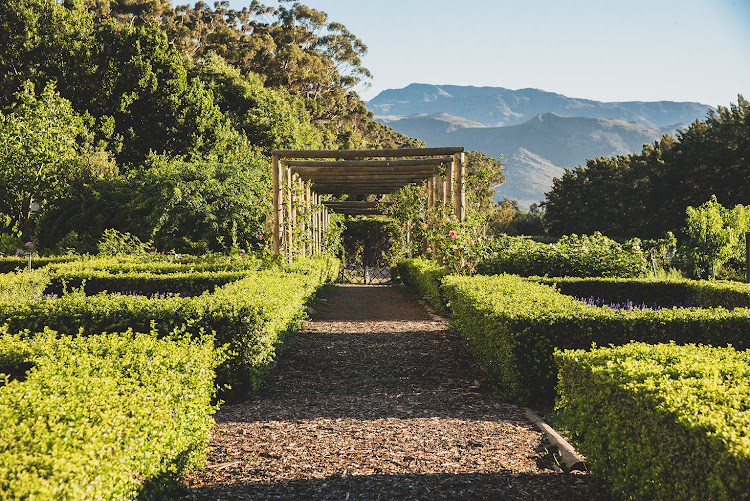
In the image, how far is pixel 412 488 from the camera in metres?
3.17

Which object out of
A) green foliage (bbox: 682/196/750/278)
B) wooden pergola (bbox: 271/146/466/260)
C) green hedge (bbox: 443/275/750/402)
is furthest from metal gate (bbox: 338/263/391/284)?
green hedge (bbox: 443/275/750/402)

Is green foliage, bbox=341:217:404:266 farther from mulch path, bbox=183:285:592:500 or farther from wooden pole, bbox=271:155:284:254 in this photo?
mulch path, bbox=183:285:592:500

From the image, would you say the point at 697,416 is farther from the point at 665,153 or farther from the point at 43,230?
the point at 665,153

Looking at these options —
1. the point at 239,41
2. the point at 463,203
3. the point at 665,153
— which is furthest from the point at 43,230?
the point at 665,153

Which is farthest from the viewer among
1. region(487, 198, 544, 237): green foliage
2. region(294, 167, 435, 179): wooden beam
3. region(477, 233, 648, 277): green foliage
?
region(487, 198, 544, 237): green foliage

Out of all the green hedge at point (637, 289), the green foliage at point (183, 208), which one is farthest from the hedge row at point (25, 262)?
the green hedge at point (637, 289)

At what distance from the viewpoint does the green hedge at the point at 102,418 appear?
205cm

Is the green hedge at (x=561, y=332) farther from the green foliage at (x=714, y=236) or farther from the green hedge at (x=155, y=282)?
the green foliage at (x=714, y=236)

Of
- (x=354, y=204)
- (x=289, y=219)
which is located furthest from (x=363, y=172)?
(x=354, y=204)

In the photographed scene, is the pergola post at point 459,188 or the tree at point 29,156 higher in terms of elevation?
the tree at point 29,156

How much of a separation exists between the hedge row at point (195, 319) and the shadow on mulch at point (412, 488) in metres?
1.65

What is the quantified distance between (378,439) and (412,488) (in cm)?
79

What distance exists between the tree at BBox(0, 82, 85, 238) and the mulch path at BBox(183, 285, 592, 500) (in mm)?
17405

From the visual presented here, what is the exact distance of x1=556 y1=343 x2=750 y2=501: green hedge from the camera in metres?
2.18
